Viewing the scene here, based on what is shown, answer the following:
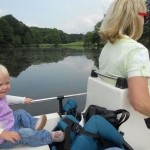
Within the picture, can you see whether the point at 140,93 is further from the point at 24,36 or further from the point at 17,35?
the point at 24,36

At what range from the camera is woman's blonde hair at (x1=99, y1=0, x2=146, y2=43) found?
267cm

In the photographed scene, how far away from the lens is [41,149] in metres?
2.53

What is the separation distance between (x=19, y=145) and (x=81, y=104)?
8316mm

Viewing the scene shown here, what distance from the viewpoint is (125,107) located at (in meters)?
2.70

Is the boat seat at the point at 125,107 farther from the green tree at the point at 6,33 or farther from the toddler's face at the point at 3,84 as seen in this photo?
the green tree at the point at 6,33

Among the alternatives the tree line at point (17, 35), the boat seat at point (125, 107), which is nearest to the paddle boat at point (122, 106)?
the boat seat at point (125, 107)

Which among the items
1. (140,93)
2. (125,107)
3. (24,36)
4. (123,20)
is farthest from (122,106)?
(24,36)

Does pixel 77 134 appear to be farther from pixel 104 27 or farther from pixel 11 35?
pixel 11 35

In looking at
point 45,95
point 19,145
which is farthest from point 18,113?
point 45,95

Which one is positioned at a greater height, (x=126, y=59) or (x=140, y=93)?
(x=126, y=59)

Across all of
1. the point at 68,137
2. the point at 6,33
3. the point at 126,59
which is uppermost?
the point at 126,59

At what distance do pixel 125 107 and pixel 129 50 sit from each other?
0.52 meters

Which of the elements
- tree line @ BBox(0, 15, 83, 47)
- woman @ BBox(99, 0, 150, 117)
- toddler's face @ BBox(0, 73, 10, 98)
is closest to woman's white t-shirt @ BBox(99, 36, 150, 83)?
woman @ BBox(99, 0, 150, 117)

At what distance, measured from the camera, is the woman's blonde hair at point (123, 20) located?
2674mm
